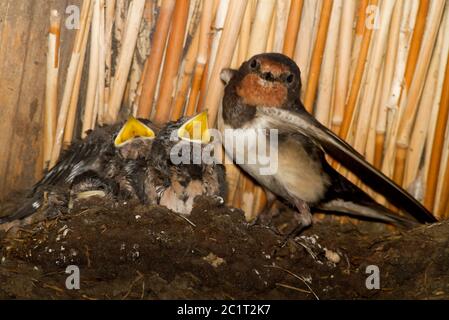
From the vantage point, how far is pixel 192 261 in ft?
7.38

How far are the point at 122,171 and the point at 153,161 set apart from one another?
0.41 feet

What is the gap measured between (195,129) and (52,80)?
0.56 m

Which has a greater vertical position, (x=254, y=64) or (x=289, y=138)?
(x=254, y=64)

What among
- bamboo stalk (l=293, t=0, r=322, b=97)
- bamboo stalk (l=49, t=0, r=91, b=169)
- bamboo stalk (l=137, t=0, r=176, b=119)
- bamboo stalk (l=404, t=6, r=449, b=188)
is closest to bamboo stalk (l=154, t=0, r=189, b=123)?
bamboo stalk (l=137, t=0, r=176, b=119)

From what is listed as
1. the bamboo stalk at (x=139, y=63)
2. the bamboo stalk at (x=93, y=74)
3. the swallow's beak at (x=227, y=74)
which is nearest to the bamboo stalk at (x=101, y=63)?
the bamboo stalk at (x=93, y=74)

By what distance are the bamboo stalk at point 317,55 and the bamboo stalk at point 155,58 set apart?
0.57 meters

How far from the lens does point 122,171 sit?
2723 mm

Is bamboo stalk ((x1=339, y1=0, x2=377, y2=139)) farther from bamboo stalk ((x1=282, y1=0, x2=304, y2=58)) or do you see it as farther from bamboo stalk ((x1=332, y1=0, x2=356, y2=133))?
bamboo stalk ((x1=282, y1=0, x2=304, y2=58))

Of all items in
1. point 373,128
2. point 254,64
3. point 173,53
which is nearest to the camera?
point 254,64

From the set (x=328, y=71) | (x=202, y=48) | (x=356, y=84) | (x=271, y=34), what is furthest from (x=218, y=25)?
(x=356, y=84)

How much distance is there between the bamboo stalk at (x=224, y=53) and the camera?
8.91ft

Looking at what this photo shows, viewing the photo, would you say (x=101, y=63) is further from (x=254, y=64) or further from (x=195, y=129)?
(x=254, y=64)

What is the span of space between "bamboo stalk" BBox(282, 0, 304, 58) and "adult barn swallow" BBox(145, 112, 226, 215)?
0.42 meters

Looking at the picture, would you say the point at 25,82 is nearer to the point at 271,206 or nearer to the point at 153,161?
the point at 153,161
